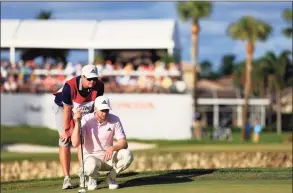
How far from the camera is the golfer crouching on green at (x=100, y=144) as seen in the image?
35.1ft

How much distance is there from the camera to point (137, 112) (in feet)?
138

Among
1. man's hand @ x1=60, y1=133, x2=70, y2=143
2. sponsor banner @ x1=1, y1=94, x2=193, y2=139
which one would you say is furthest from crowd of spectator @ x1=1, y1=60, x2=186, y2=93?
man's hand @ x1=60, y1=133, x2=70, y2=143

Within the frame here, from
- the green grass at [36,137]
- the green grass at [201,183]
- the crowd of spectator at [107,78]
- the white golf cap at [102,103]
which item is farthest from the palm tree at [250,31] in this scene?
the white golf cap at [102,103]

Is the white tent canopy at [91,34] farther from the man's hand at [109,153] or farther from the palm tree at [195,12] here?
the man's hand at [109,153]

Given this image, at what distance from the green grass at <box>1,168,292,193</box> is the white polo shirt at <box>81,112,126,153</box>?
574 mm

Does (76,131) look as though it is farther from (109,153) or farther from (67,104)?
(67,104)

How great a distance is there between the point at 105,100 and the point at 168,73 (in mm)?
31276

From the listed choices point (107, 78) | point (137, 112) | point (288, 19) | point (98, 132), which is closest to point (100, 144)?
point (98, 132)

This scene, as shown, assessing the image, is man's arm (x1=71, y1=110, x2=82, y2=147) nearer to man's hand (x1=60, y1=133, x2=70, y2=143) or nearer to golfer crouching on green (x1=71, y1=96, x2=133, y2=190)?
golfer crouching on green (x1=71, y1=96, x2=133, y2=190)

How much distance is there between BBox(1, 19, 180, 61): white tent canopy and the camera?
4897 centimetres

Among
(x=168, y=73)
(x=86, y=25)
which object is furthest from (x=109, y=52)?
(x=168, y=73)

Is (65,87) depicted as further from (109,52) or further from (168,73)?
(109,52)

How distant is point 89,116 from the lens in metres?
10.9

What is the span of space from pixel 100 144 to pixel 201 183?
5.07ft
